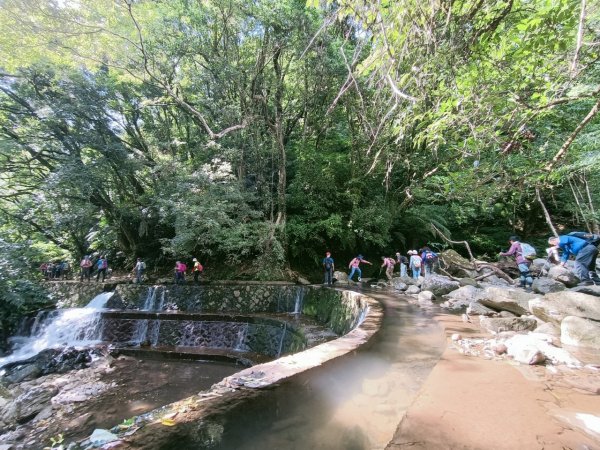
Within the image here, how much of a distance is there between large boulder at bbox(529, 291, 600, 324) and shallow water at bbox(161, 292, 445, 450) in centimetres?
233

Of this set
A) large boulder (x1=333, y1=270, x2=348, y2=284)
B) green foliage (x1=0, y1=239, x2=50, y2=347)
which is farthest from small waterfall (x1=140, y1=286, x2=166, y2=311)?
large boulder (x1=333, y1=270, x2=348, y2=284)

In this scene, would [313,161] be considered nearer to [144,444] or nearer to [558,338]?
[558,338]

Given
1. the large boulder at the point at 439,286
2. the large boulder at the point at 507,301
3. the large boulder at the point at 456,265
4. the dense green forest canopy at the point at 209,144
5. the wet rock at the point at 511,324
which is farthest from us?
the large boulder at the point at 456,265

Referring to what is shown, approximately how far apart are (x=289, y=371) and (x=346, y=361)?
86cm

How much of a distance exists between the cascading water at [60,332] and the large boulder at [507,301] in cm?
1152

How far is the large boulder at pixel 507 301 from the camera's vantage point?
6.67 metres

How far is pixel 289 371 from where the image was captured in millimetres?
3125

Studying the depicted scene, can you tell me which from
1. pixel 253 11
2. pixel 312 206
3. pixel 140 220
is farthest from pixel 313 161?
pixel 140 220

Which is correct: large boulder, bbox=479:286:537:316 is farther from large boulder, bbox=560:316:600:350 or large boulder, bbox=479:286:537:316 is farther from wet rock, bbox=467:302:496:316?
large boulder, bbox=560:316:600:350

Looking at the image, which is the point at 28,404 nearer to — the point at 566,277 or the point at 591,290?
the point at 591,290

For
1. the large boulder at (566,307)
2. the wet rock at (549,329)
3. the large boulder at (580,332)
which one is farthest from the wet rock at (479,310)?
the large boulder at (580,332)

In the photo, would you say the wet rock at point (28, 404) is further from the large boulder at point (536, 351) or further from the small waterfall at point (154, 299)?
the large boulder at point (536, 351)

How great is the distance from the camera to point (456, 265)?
1492 centimetres

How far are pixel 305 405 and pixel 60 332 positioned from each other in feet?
39.6
